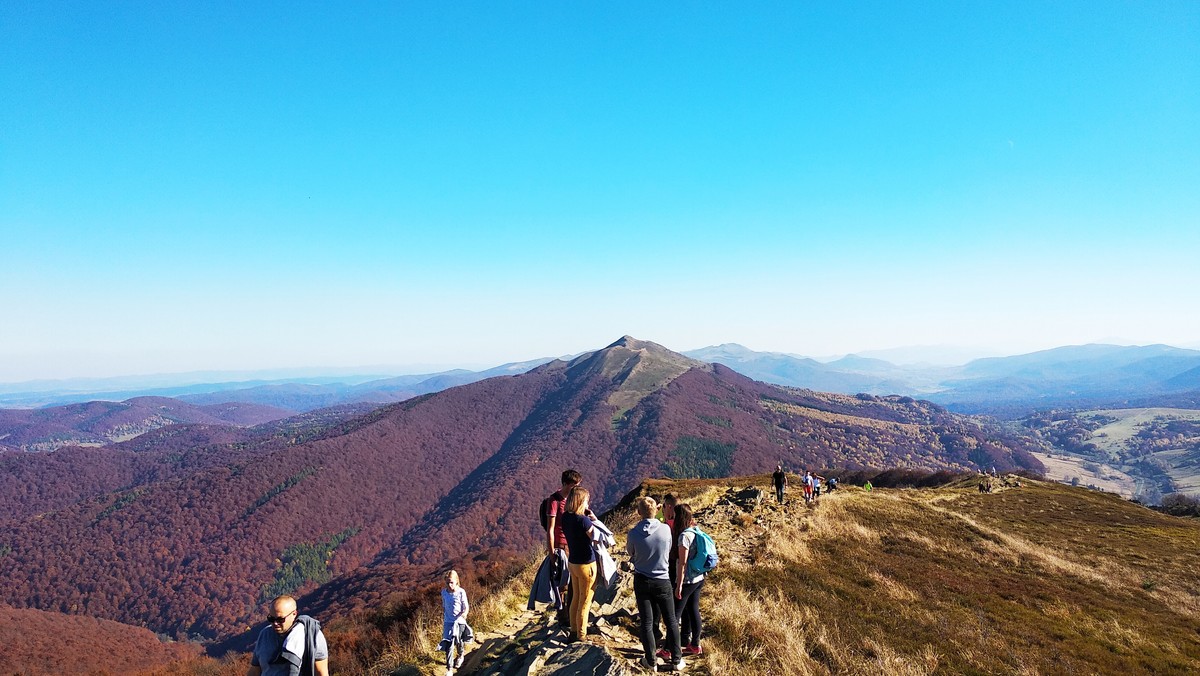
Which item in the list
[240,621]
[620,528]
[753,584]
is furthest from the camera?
[240,621]

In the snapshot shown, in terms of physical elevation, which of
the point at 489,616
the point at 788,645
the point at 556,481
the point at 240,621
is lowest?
the point at 240,621

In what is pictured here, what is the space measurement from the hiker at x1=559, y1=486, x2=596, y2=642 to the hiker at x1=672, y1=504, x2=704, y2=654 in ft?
4.16

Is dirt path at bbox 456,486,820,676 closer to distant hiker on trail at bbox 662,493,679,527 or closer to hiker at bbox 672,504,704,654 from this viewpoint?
hiker at bbox 672,504,704,654

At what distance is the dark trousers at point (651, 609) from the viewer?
6730 mm

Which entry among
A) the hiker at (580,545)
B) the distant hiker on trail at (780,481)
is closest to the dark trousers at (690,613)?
the hiker at (580,545)

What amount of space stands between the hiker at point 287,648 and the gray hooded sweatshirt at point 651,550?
3988mm

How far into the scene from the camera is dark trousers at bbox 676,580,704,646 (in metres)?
7.19

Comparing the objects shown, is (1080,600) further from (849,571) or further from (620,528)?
(620,528)

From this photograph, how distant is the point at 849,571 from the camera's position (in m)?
13.5

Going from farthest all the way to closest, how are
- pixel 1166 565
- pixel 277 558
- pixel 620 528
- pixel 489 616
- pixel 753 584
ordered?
pixel 277 558
pixel 620 528
pixel 1166 565
pixel 753 584
pixel 489 616

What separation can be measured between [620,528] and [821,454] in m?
195

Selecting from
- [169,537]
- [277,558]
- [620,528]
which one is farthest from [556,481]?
[620,528]

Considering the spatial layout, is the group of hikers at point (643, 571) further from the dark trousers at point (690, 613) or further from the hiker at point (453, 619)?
the hiker at point (453, 619)

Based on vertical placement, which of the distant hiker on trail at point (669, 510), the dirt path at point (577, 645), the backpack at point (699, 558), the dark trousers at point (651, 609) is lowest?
the dirt path at point (577, 645)
